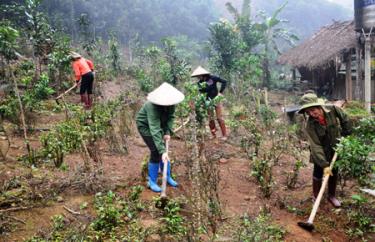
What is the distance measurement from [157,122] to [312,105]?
61.4 inches

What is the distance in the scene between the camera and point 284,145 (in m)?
5.97

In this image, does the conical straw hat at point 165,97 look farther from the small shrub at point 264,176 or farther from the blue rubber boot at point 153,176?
the small shrub at point 264,176

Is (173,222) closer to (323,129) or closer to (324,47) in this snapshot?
(323,129)

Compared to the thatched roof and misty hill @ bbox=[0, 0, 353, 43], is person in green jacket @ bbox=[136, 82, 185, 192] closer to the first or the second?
the thatched roof

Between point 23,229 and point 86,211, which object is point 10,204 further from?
point 86,211

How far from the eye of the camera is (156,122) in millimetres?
3885

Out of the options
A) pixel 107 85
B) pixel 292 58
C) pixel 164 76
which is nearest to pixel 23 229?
pixel 164 76

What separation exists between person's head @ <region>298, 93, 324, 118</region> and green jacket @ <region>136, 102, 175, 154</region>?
140 centimetres

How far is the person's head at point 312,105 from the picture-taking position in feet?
11.8

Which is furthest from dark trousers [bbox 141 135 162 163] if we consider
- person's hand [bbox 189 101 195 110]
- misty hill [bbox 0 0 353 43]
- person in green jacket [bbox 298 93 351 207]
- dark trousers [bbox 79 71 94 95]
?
misty hill [bbox 0 0 353 43]

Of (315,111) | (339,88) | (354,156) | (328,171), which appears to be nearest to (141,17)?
(339,88)

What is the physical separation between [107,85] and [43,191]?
27.2 feet

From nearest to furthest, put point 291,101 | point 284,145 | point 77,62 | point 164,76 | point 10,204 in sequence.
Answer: point 10,204 → point 284,145 → point 77,62 → point 164,76 → point 291,101

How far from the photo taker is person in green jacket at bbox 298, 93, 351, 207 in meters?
3.64
